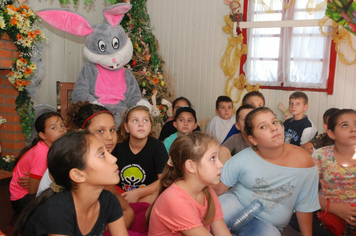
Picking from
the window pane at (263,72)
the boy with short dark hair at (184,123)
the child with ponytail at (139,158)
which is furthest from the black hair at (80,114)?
the window pane at (263,72)

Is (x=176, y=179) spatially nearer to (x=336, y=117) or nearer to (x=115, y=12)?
(x=336, y=117)

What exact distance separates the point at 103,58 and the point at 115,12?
0.58 m

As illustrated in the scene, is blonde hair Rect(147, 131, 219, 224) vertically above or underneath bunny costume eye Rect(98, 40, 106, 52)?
underneath

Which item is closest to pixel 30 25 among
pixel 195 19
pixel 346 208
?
pixel 195 19

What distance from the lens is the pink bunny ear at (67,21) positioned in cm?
350

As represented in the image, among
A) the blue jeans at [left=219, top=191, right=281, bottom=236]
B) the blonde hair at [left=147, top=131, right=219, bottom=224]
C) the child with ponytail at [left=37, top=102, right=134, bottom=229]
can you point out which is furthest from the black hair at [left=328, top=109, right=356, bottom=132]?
the child with ponytail at [left=37, top=102, right=134, bottom=229]

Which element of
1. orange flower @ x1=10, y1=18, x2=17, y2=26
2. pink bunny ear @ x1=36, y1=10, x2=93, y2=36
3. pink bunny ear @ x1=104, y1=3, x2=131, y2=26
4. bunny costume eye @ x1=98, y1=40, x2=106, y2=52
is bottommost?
bunny costume eye @ x1=98, y1=40, x2=106, y2=52

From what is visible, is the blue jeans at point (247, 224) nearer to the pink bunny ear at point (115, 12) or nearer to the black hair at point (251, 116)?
the black hair at point (251, 116)

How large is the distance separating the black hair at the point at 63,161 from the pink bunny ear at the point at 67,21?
103 inches

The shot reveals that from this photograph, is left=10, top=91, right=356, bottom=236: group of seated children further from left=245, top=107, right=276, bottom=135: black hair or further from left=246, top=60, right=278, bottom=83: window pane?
left=246, top=60, right=278, bottom=83: window pane

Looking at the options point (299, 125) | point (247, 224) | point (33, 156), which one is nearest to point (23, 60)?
point (33, 156)

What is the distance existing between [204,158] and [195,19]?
11.7 ft

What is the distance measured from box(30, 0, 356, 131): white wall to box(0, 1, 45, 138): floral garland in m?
0.43

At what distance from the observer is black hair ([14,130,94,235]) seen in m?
1.29
